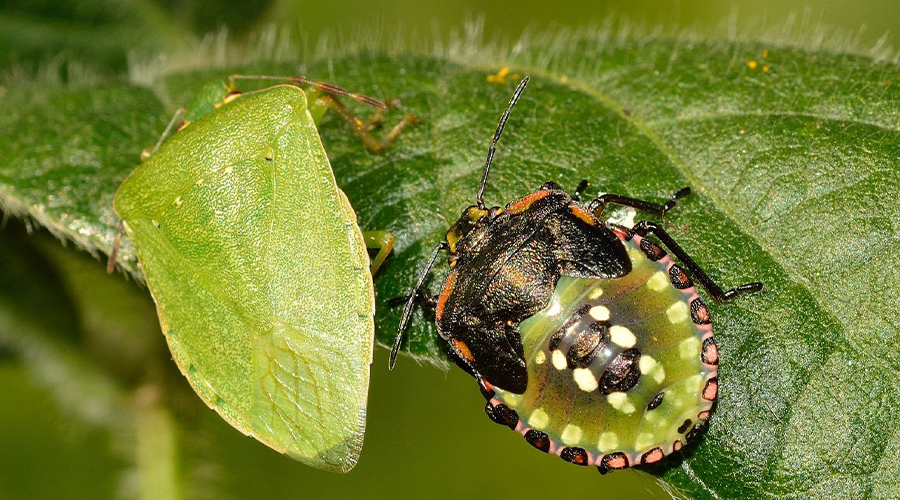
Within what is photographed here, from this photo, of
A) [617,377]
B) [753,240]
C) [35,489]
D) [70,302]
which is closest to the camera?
[617,377]

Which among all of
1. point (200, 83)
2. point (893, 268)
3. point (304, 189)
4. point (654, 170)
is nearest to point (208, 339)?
point (304, 189)

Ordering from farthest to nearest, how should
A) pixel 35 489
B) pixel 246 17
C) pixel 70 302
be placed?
pixel 35 489
pixel 246 17
pixel 70 302

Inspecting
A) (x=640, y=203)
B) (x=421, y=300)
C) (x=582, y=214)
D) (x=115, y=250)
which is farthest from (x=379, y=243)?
(x=115, y=250)

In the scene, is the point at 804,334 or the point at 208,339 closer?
the point at 804,334

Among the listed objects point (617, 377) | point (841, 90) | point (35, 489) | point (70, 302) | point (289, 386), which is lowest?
point (35, 489)

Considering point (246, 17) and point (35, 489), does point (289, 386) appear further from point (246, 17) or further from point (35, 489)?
point (35, 489)

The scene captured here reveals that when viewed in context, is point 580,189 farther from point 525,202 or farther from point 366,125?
point 366,125

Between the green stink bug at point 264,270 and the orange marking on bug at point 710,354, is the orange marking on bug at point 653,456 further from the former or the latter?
the green stink bug at point 264,270
